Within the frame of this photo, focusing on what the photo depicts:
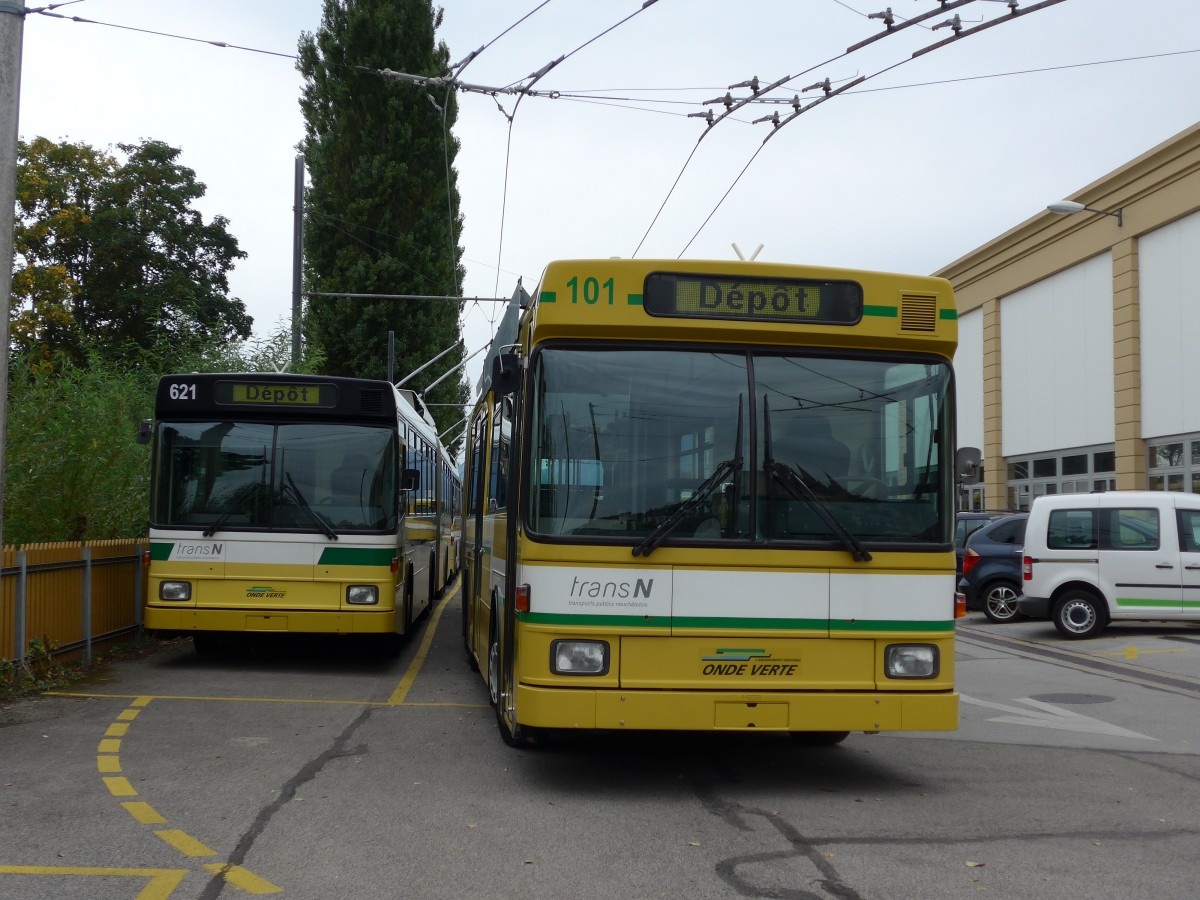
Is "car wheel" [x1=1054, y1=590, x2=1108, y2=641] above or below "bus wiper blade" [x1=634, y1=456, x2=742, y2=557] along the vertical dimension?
below

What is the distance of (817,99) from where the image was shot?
12.2m

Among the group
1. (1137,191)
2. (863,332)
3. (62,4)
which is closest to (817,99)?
(863,332)

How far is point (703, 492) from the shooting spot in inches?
279

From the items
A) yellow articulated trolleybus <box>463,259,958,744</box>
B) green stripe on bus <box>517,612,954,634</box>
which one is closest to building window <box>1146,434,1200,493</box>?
yellow articulated trolleybus <box>463,259,958,744</box>

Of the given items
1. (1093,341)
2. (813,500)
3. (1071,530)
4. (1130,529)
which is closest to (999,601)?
(1071,530)

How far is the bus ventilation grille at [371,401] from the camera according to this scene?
41.2 feet

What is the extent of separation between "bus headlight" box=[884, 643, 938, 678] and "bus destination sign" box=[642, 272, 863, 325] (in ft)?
6.02

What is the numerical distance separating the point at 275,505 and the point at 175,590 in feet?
3.90

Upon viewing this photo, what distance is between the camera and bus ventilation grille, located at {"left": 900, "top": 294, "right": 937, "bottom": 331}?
739 cm

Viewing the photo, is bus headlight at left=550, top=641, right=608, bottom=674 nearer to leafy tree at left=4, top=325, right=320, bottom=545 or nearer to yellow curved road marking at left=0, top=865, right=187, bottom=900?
yellow curved road marking at left=0, top=865, right=187, bottom=900

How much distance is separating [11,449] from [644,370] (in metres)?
9.08

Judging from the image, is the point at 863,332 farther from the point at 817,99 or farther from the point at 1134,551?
the point at 1134,551

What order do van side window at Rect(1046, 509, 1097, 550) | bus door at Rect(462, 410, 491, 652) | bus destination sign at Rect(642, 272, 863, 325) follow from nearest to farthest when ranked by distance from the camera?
bus destination sign at Rect(642, 272, 863, 325), bus door at Rect(462, 410, 491, 652), van side window at Rect(1046, 509, 1097, 550)

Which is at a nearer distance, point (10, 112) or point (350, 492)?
point (10, 112)
